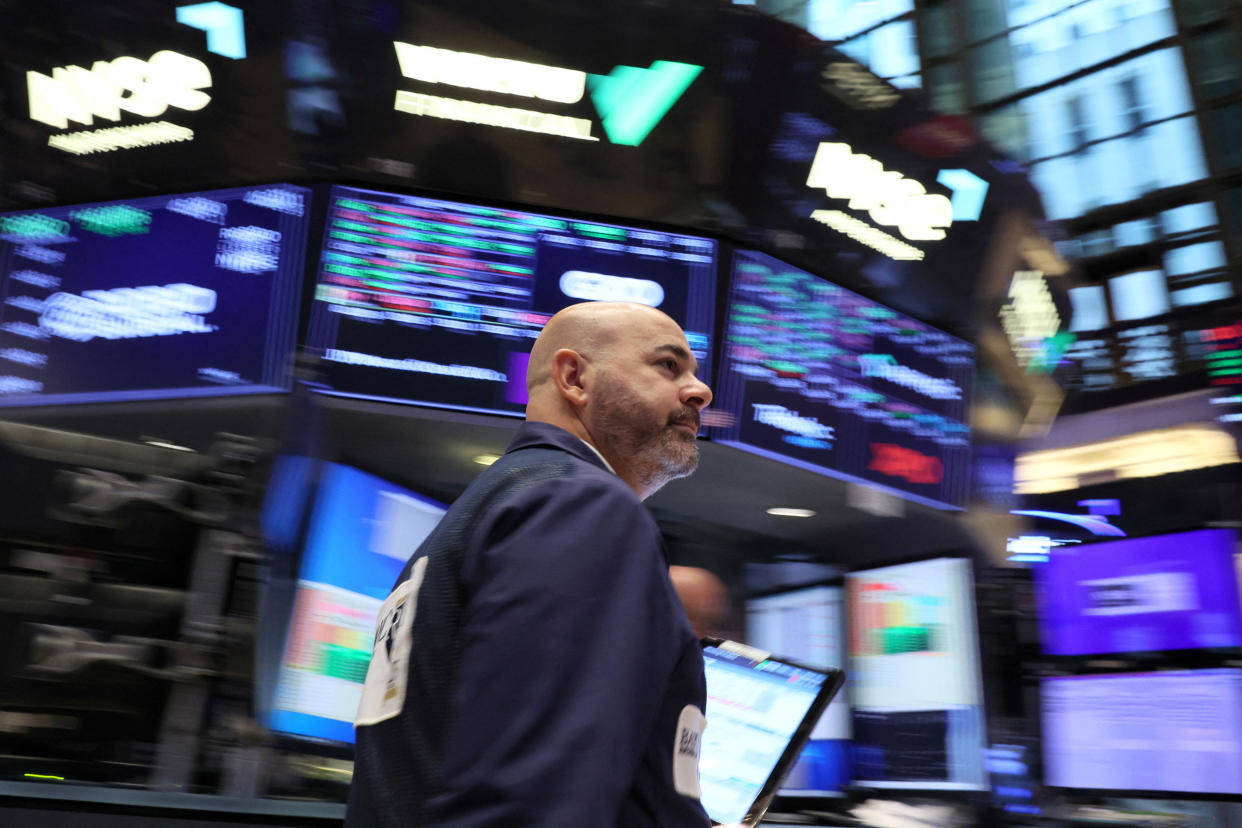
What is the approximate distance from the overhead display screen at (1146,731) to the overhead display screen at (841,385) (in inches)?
38.0

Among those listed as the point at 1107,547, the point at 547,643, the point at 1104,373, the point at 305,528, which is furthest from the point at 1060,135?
the point at 547,643

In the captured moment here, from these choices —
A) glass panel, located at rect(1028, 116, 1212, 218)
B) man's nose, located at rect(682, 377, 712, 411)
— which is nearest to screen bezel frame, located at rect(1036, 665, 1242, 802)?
man's nose, located at rect(682, 377, 712, 411)

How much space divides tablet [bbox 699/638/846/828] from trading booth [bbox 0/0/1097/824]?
1506 mm

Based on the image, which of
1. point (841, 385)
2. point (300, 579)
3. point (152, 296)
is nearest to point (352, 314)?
point (152, 296)

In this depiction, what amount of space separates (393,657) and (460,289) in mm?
2279

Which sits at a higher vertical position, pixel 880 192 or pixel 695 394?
pixel 880 192

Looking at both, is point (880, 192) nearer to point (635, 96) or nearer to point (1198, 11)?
point (635, 96)

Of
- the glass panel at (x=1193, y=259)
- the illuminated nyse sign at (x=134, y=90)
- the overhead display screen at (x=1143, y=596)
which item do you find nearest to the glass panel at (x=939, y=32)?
the glass panel at (x=1193, y=259)

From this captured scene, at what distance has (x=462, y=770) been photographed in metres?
0.89

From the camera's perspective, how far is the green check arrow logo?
3.43 metres

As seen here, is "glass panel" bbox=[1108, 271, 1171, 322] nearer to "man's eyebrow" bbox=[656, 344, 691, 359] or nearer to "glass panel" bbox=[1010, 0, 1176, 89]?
"glass panel" bbox=[1010, 0, 1176, 89]

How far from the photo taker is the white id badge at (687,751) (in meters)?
1.02

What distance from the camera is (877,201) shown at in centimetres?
386

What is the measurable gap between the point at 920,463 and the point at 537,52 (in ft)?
6.89
